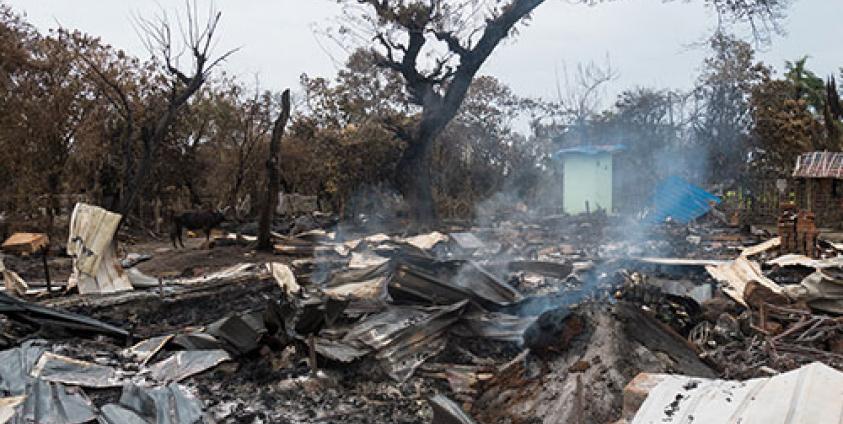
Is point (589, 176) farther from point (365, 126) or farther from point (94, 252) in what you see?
point (94, 252)

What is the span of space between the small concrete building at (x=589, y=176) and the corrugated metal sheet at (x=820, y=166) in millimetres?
5667

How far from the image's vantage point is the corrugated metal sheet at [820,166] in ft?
50.6

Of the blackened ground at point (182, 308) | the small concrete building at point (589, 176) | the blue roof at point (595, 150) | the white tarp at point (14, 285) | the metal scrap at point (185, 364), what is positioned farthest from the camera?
the small concrete building at point (589, 176)

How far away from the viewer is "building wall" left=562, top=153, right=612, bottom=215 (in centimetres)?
2097

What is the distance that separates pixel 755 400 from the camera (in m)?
1.90

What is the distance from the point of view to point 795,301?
18.7 ft

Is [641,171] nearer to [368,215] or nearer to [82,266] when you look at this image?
[368,215]

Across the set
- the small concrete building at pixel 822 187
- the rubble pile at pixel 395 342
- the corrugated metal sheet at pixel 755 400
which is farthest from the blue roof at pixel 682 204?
the corrugated metal sheet at pixel 755 400

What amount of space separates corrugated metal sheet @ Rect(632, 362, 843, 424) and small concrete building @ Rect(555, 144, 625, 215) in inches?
737

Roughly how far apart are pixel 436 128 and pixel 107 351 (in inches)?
425

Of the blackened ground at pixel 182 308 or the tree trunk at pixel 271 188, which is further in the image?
the tree trunk at pixel 271 188

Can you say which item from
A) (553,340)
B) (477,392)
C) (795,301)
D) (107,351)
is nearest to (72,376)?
(107,351)

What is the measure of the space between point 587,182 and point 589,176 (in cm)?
22

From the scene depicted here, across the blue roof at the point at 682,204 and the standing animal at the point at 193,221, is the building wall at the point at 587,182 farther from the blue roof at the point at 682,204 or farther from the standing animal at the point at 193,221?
the standing animal at the point at 193,221
